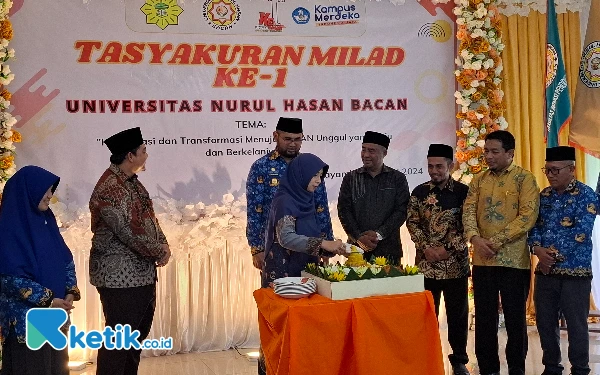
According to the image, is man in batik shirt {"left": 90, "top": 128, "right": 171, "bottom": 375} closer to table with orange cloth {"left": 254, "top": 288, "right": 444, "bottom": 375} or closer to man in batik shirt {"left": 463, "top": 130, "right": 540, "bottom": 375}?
table with orange cloth {"left": 254, "top": 288, "right": 444, "bottom": 375}

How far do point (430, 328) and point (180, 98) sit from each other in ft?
9.58

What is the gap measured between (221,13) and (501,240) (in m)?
2.81

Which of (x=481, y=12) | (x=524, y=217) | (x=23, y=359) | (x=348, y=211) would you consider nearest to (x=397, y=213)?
(x=348, y=211)

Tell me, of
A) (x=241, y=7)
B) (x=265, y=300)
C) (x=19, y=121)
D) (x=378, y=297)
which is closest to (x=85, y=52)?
(x=19, y=121)

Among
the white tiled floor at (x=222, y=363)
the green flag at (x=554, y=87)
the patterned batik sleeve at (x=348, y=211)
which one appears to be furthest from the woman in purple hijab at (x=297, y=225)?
the green flag at (x=554, y=87)

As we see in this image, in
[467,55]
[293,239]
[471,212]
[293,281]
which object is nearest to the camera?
[293,281]

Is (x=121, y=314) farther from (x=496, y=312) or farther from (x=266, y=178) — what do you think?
(x=496, y=312)

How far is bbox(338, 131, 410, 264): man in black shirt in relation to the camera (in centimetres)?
455

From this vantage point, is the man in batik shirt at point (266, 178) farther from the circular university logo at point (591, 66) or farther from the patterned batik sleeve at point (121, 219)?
the circular university logo at point (591, 66)

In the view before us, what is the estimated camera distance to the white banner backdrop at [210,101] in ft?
16.9

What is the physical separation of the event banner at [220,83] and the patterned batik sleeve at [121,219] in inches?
68.1

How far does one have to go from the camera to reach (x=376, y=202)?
459 cm

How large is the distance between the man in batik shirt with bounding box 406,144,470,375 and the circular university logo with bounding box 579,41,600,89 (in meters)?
2.04

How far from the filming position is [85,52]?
5.19m
